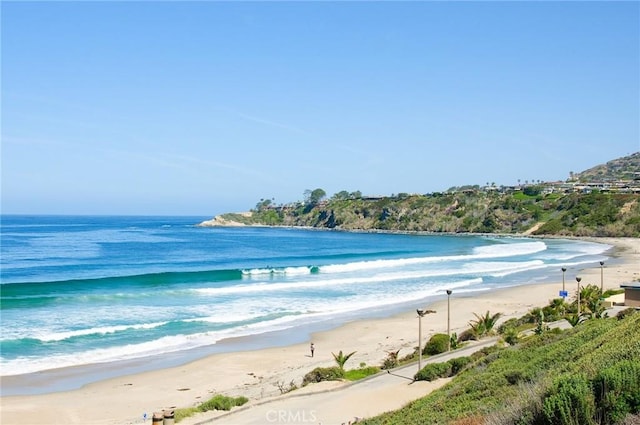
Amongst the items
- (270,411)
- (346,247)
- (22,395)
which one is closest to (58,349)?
(22,395)

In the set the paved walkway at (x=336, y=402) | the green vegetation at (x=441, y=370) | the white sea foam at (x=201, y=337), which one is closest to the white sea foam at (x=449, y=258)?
the white sea foam at (x=201, y=337)

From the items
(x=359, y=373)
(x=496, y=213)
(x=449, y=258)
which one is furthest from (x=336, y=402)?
(x=496, y=213)

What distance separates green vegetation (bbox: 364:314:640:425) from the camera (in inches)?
244

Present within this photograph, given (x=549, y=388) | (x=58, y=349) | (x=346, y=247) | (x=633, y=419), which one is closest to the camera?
(x=633, y=419)

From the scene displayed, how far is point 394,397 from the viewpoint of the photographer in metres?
15.8

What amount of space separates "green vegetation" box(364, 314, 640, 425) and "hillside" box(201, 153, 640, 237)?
9725 cm

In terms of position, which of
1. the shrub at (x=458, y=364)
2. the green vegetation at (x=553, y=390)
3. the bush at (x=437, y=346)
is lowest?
the bush at (x=437, y=346)

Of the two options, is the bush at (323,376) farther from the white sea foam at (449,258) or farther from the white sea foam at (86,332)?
the white sea foam at (449,258)

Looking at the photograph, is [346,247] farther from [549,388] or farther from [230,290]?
[549,388]

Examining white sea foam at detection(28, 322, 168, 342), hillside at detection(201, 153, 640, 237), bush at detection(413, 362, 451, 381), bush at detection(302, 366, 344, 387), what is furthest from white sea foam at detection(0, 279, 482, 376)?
hillside at detection(201, 153, 640, 237)

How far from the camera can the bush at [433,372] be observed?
16906mm

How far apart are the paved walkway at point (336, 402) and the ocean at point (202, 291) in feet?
30.2

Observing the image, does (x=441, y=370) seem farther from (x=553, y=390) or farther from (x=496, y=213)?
(x=496, y=213)

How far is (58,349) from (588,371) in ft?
75.6
